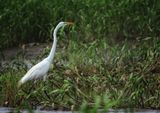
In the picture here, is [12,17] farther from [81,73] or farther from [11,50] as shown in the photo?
[81,73]

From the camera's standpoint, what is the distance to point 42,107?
955 centimetres

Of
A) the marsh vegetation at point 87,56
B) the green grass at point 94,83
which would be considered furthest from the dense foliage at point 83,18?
the green grass at point 94,83

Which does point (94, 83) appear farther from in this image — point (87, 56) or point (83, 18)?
point (83, 18)

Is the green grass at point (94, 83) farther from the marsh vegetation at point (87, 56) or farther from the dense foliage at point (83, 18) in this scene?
the dense foliage at point (83, 18)

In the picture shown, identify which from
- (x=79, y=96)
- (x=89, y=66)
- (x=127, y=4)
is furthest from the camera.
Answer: (x=127, y=4)

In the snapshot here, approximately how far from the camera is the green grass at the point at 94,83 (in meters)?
9.28

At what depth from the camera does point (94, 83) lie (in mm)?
9891

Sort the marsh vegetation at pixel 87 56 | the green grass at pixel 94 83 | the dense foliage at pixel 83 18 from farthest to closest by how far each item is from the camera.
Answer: the dense foliage at pixel 83 18
the marsh vegetation at pixel 87 56
the green grass at pixel 94 83

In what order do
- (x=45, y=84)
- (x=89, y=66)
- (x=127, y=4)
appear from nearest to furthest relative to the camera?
(x=45, y=84), (x=89, y=66), (x=127, y=4)

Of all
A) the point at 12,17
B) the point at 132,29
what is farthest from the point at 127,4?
the point at 12,17

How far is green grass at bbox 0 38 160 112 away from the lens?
30.5ft

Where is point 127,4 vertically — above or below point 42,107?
above

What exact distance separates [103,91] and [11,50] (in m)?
8.02

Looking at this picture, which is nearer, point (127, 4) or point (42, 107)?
point (42, 107)
